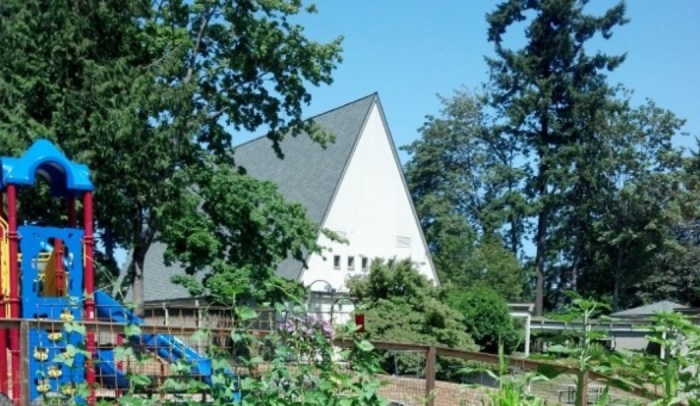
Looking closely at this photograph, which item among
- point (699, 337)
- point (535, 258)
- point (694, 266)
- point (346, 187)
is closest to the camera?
point (699, 337)

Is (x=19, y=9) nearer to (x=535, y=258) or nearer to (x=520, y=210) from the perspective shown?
(x=520, y=210)

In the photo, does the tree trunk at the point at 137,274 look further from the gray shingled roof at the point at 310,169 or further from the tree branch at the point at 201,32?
the gray shingled roof at the point at 310,169

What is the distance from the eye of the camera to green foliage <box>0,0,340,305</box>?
14.4 m

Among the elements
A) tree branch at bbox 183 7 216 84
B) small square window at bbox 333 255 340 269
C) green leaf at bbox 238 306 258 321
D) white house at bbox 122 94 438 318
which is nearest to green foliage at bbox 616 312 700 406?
green leaf at bbox 238 306 258 321

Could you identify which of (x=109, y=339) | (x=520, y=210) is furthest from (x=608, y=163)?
(x=109, y=339)

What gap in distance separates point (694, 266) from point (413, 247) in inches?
672

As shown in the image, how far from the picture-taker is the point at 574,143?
41.5 meters

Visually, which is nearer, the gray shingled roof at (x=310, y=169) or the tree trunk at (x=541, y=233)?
the gray shingled roof at (x=310, y=169)

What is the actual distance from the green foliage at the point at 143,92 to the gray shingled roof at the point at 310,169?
684 centimetres

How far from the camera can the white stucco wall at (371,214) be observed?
26922 mm

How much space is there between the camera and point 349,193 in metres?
27.3

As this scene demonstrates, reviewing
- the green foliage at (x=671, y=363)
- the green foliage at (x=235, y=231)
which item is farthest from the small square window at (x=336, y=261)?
the green foliage at (x=671, y=363)

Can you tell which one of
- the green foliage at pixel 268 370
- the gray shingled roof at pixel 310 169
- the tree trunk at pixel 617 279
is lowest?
the tree trunk at pixel 617 279

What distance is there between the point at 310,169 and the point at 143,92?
43.5 feet
